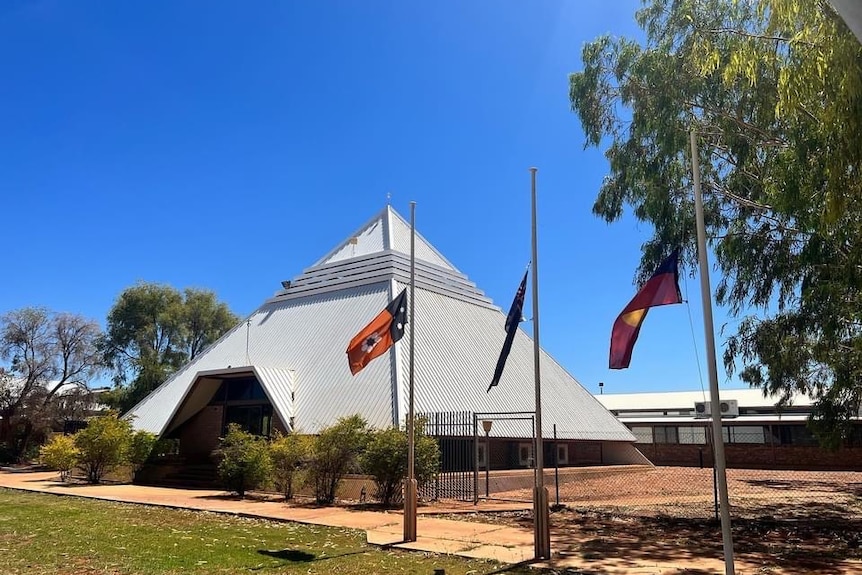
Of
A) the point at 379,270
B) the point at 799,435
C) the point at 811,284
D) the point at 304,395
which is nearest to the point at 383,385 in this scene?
the point at 304,395

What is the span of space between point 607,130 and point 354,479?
1223cm

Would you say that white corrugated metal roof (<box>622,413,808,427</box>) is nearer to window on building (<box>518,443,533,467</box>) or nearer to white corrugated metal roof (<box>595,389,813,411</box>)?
white corrugated metal roof (<box>595,389,813,411</box>)

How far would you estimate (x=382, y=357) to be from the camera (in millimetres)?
25391

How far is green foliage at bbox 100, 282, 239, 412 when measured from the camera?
5481cm

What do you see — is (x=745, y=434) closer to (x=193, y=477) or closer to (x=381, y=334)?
(x=193, y=477)

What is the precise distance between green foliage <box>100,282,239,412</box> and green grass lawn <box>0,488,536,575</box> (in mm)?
40874

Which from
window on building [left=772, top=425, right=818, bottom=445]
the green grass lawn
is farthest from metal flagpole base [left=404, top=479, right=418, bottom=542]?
window on building [left=772, top=425, right=818, bottom=445]

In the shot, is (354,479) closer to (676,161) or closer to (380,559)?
(380,559)

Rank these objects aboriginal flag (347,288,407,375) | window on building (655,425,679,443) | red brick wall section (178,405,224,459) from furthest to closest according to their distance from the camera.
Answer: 1. window on building (655,425,679,443)
2. red brick wall section (178,405,224,459)
3. aboriginal flag (347,288,407,375)

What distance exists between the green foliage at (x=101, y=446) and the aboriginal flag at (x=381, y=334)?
1453 centimetres

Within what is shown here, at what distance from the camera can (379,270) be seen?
30.6 m

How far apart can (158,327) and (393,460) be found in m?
42.8

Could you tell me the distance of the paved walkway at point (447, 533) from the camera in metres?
9.99

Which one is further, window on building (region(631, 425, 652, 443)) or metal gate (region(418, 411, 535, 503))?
window on building (region(631, 425, 652, 443))
